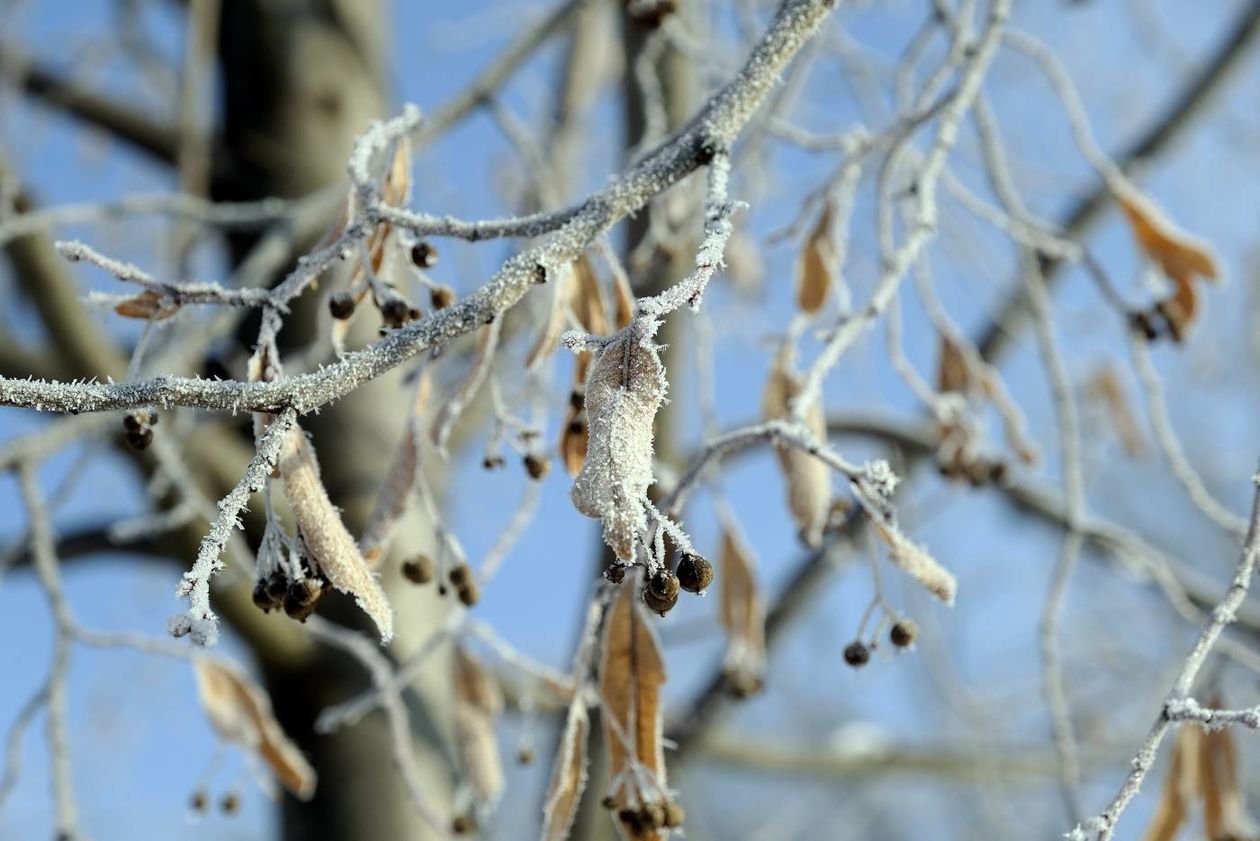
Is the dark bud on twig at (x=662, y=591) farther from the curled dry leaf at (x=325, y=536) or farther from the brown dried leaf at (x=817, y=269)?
the brown dried leaf at (x=817, y=269)

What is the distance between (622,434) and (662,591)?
4.1 inches

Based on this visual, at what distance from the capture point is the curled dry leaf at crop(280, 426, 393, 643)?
2.39 feet

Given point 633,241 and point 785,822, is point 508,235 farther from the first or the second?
point 785,822

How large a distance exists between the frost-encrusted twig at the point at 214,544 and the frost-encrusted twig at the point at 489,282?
0.02 m

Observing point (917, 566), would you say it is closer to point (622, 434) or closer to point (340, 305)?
point (622, 434)

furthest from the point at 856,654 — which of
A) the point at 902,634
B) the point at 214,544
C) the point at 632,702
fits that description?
the point at 214,544

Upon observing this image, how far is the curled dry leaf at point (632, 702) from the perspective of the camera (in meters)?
0.94

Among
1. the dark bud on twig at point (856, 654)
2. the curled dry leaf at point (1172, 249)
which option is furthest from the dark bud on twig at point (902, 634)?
the curled dry leaf at point (1172, 249)

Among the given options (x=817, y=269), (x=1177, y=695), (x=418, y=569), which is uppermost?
(x=817, y=269)

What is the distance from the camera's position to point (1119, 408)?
80.4 inches

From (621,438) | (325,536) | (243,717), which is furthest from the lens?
(243,717)

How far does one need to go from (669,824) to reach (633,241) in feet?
3.90

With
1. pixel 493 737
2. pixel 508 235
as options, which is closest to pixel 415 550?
pixel 493 737

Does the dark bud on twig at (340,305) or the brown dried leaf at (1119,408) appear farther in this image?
the brown dried leaf at (1119,408)
